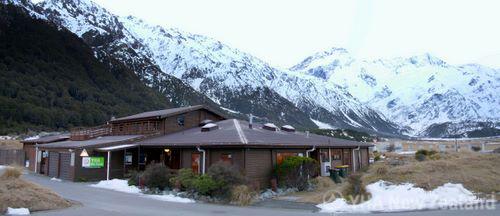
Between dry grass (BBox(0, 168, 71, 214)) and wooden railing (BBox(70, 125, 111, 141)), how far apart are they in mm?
20158

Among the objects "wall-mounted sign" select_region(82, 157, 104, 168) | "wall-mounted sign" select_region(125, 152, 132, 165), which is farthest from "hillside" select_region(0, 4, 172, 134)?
"wall-mounted sign" select_region(125, 152, 132, 165)

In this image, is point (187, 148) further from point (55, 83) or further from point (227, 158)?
point (55, 83)

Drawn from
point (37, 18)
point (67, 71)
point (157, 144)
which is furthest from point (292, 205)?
point (37, 18)

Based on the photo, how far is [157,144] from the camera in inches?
1212

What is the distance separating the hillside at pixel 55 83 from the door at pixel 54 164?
181 feet

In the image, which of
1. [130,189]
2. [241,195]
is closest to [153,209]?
[241,195]

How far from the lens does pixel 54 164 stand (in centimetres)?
3559

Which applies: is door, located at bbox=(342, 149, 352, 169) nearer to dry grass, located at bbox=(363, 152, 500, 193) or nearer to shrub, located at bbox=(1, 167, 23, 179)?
dry grass, located at bbox=(363, 152, 500, 193)

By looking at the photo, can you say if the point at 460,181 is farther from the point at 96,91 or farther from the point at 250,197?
the point at 96,91

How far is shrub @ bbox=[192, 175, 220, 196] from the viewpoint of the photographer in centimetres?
2291

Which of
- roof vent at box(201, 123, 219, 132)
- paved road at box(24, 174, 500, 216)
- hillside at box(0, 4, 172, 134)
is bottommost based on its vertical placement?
paved road at box(24, 174, 500, 216)

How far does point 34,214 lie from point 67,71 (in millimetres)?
136545

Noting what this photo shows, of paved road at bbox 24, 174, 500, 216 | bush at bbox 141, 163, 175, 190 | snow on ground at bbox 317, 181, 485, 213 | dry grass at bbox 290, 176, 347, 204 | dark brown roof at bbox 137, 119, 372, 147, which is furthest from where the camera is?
dark brown roof at bbox 137, 119, 372, 147

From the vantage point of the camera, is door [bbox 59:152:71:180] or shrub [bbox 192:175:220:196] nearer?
shrub [bbox 192:175:220:196]
